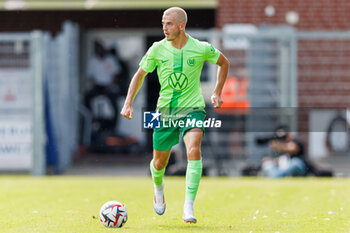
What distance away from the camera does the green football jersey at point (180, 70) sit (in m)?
7.81

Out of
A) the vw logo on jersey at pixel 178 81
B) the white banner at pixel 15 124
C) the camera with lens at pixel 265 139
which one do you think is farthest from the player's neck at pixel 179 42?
the white banner at pixel 15 124

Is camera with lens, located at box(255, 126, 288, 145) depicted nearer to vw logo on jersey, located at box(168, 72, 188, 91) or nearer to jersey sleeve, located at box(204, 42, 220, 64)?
jersey sleeve, located at box(204, 42, 220, 64)

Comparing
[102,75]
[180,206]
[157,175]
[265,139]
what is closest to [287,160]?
[265,139]

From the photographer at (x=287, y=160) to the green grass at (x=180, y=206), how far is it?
61.0 inches

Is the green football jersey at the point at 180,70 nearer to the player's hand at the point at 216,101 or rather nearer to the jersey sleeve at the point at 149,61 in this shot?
the jersey sleeve at the point at 149,61

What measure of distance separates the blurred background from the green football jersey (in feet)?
30.1

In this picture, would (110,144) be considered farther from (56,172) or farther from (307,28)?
(307,28)

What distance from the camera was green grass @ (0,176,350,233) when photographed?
750 centimetres

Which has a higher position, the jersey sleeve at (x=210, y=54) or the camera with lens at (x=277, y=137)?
the jersey sleeve at (x=210, y=54)

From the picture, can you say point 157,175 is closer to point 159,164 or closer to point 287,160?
point 159,164

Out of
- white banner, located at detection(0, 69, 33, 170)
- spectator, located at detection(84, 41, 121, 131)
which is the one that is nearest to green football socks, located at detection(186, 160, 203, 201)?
white banner, located at detection(0, 69, 33, 170)

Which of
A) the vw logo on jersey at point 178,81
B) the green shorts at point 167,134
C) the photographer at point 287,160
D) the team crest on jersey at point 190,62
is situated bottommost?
the photographer at point 287,160

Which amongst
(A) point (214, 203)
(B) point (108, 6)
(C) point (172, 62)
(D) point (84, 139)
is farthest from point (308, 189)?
(B) point (108, 6)

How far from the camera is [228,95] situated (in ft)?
59.4
